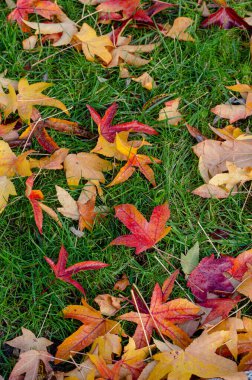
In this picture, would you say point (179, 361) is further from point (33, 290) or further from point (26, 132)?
point (26, 132)

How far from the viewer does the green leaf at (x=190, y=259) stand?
206 cm

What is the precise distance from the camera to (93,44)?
7.99ft

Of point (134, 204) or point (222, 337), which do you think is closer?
point (222, 337)

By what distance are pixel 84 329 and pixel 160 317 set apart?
0.27m

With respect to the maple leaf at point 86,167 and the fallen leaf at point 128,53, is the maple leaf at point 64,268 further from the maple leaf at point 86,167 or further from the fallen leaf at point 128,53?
the fallen leaf at point 128,53

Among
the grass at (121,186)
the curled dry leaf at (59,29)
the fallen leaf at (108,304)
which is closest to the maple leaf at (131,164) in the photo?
the grass at (121,186)

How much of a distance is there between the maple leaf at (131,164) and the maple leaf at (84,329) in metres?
0.50

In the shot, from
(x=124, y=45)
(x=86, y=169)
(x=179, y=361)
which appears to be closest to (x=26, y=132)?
(x=86, y=169)

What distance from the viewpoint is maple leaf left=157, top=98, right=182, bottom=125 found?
7.72 ft

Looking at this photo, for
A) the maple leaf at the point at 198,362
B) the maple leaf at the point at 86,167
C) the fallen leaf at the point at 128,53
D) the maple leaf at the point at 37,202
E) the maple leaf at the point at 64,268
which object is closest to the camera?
the maple leaf at the point at 198,362

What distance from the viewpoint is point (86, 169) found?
7.23 ft

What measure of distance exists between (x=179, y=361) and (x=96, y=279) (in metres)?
0.46

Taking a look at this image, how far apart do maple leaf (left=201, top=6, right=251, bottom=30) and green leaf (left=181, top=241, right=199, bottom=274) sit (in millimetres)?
1085

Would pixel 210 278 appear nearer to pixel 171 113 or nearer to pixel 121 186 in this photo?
pixel 121 186
